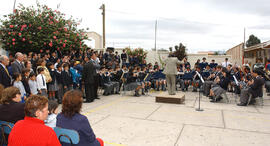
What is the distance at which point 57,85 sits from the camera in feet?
26.0

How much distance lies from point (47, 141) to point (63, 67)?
21.9 feet

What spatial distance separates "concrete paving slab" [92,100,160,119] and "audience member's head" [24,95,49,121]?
4.28 m

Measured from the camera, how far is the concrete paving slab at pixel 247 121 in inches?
210


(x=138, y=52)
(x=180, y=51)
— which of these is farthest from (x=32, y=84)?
(x=180, y=51)

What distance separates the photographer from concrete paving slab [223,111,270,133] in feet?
17.5

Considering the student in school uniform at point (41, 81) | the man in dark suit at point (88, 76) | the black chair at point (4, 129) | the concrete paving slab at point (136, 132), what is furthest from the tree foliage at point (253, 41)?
the black chair at point (4, 129)

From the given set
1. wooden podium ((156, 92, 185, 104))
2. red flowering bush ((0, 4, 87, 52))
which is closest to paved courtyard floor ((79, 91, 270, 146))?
wooden podium ((156, 92, 185, 104))

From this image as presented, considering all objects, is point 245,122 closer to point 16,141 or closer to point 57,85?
point 16,141

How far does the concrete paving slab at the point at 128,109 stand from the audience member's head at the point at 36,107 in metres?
4.28

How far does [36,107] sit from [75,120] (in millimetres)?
594

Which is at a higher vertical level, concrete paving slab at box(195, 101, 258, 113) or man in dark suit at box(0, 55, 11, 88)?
man in dark suit at box(0, 55, 11, 88)

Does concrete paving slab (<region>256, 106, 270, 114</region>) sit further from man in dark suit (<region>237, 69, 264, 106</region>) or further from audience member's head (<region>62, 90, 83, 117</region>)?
audience member's head (<region>62, 90, 83, 117</region>)

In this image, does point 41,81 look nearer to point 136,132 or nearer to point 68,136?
point 136,132

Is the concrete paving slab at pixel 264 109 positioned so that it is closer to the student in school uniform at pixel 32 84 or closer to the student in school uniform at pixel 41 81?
the student in school uniform at pixel 41 81
